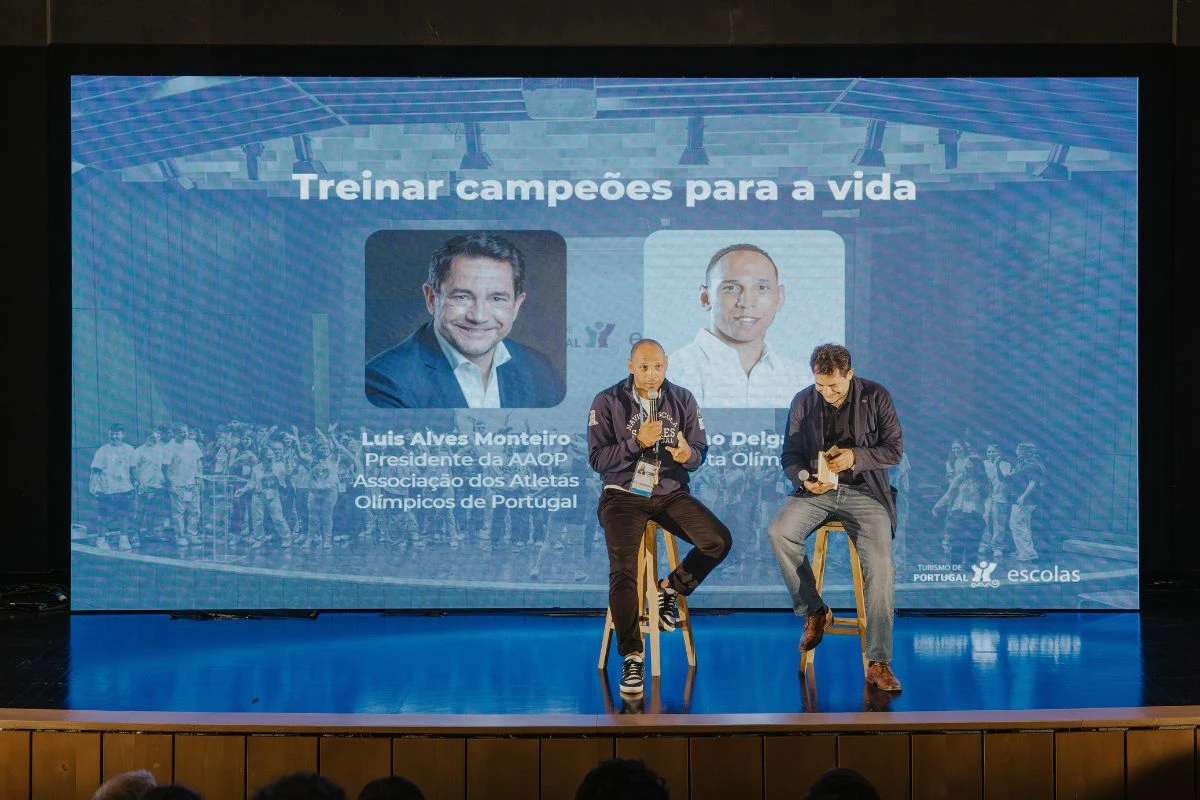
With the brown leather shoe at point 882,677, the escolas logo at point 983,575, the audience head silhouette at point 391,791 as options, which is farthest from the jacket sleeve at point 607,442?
the audience head silhouette at point 391,791

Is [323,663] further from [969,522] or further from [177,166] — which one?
[969,522]

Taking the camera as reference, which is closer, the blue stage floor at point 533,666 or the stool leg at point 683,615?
the blue stage floor at point 533,666

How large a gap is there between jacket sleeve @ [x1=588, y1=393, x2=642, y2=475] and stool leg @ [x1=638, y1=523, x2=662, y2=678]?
25 cm

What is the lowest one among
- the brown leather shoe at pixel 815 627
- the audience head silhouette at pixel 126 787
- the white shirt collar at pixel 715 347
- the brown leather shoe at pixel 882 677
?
the brown leather shoe at pixel 882 677

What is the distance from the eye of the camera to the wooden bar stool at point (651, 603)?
13.4 ft

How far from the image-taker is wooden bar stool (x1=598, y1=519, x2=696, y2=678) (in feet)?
13.4

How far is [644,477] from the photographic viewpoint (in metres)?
4.17

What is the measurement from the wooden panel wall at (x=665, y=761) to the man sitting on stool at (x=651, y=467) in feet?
3.87

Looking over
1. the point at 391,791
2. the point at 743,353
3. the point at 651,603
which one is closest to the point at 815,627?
the point at 651,603

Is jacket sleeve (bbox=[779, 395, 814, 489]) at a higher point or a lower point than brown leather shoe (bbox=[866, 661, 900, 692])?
higher

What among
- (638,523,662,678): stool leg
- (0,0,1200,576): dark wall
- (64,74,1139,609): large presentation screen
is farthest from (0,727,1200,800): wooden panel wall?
(0,0,1200,576): dark wall

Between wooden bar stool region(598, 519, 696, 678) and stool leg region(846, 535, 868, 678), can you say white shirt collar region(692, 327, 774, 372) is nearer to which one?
wooden bar stool region(598, 519, 696, 678)

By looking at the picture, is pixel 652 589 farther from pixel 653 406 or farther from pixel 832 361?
pixel 832 361

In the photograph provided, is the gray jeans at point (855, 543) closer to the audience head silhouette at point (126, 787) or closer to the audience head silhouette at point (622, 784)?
the audience head silhouette at point (622, 784)
